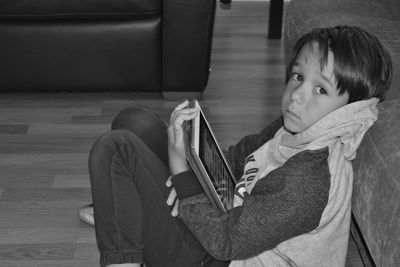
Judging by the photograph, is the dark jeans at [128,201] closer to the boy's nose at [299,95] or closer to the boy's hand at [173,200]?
the boy's hand at [173,200]

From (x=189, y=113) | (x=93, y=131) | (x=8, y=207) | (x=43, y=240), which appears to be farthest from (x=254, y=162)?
(x=93, y=131)

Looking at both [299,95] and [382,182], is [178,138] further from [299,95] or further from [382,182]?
[382,182]

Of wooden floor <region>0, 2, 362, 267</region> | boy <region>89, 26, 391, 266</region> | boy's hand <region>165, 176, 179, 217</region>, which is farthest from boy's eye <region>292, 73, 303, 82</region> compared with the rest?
wooden floor <region>0, 2, 362, 267</region>

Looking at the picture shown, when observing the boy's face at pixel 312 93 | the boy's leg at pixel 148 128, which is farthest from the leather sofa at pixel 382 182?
the boy's leg at pixel 148 128

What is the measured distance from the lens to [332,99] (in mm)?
1095

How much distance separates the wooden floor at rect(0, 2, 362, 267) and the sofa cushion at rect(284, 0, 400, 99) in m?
0.51

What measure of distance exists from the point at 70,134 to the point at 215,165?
3.73 feet

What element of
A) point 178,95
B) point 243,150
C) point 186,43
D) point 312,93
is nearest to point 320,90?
point 312,93

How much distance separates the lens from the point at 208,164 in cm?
112

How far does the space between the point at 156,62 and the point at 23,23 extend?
1.58 ft

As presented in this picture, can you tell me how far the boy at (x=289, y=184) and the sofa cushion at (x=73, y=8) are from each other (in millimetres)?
1090

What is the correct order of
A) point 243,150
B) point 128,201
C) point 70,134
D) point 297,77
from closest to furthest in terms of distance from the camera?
point 297,77 < point 128,201 < point 243,150 < point 70,134

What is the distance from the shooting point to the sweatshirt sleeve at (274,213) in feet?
3.40

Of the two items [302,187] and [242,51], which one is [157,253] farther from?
[242,51]
